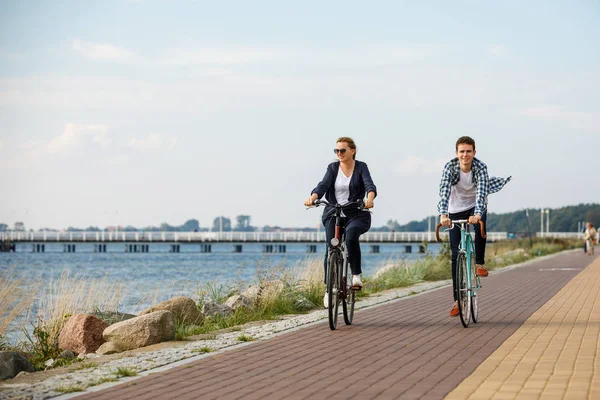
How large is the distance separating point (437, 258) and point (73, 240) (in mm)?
110318

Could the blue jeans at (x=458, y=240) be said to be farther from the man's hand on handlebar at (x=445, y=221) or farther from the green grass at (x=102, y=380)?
the green grass at (x=102, y=380)

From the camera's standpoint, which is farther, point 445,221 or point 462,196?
point 462,196

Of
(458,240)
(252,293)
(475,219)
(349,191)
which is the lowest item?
A: (252,293)

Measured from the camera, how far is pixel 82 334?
11.0 m

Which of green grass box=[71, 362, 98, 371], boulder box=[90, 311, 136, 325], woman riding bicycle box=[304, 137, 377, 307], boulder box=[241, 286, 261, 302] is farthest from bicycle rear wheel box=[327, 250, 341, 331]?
boulder box=[90, 311, 136, 325]

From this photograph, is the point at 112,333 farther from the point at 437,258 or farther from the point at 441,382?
the point at 437,258

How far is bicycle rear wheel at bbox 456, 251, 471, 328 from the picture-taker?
1015 centimetres

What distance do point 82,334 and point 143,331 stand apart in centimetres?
168

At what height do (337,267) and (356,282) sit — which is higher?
(337,267)

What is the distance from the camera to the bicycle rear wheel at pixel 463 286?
10148 mm

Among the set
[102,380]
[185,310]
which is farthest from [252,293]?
[102,380]

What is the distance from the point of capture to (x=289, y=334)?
9.86 meters

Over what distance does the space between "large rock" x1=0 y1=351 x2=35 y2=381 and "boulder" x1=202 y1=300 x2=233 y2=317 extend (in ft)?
12.4

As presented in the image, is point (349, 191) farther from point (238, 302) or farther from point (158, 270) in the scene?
point (158, 270)
